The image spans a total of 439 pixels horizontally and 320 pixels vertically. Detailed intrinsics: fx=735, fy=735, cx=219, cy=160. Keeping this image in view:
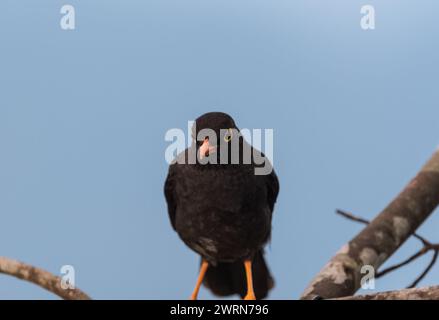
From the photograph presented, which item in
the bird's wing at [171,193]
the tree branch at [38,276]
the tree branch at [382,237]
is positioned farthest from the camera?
the bird's wing at [171,193]

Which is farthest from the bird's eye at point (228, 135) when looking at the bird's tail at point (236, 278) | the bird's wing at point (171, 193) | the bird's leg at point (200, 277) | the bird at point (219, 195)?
the bird's tail at point (236, 278)

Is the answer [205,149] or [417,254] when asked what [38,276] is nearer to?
[205,149]

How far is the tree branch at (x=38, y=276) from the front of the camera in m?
5.29

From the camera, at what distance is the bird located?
627 cm

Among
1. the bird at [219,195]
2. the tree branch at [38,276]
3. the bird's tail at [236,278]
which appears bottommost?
the bird's tail at [236,278]

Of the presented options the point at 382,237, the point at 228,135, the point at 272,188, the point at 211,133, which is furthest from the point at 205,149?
the point at 382,237

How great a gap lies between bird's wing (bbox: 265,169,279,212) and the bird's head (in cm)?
77

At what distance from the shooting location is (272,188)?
22.8ft

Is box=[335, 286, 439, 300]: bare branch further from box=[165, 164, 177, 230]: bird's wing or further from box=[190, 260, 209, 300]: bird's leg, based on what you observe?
box=[190, 260, 209, 300]: bird's leg

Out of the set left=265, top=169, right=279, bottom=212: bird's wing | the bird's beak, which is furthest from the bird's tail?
the bird's beak

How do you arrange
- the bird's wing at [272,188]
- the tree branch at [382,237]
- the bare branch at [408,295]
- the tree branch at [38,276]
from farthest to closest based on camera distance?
the bird's wing at [272,188]
the tree branch at [382,237]
the tree branch at [38,276]
the bare branch at [408,295]

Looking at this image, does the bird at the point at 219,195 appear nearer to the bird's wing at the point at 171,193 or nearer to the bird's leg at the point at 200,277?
the bird's wing at the point at 171,193
